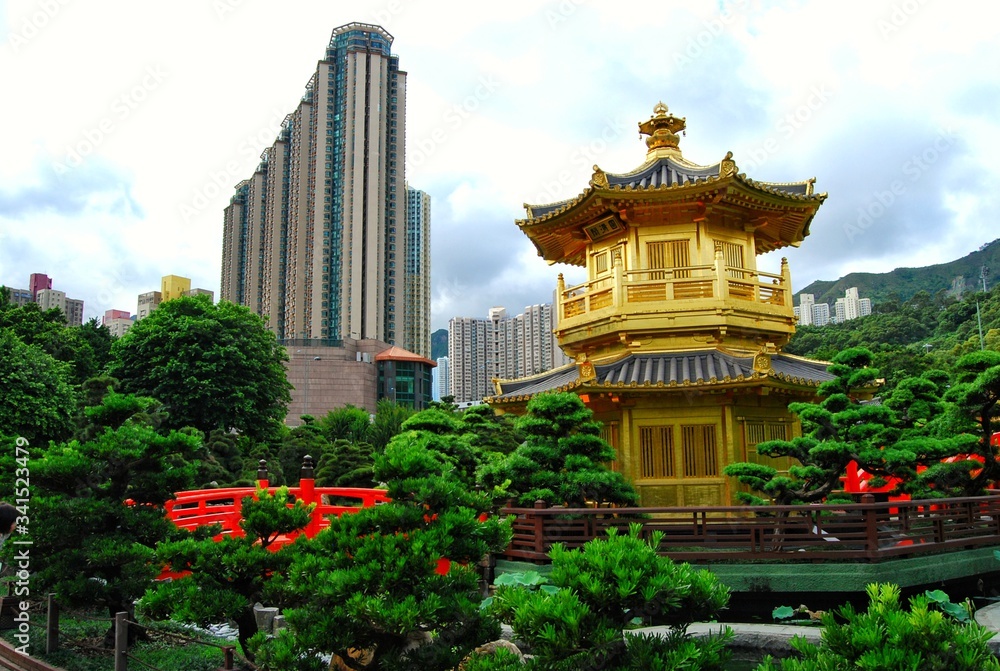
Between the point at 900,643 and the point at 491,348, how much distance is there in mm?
109468

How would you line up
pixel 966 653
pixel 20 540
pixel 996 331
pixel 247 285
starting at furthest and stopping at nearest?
pixel 247 285
pixel 996 331
pixel 20 540
pixel 966 653

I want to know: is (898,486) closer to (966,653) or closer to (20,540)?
(966,653)

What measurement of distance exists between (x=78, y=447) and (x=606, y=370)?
7.99 metres

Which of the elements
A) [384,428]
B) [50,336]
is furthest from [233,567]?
[384,428]

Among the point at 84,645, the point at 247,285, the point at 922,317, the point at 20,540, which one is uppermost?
the point at 247,285

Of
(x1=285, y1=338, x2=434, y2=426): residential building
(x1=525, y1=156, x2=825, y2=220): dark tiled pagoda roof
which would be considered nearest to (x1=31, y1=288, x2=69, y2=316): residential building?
(x1=285, y1=338, x2=434, y2=426): residential building

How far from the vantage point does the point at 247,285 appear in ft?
301

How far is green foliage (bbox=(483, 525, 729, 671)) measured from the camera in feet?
14.8

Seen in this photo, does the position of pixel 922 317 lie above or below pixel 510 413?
above

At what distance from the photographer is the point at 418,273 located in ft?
296

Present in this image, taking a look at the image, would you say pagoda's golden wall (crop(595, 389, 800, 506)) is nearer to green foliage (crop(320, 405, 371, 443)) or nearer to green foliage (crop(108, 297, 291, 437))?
green foliage (crop(108, 297, 291, 437))

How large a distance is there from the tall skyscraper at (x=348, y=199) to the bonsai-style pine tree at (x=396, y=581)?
226 ft

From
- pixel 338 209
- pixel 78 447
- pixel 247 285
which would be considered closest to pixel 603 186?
pixel 78 447

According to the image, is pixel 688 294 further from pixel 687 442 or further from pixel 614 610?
pixel 614 610
